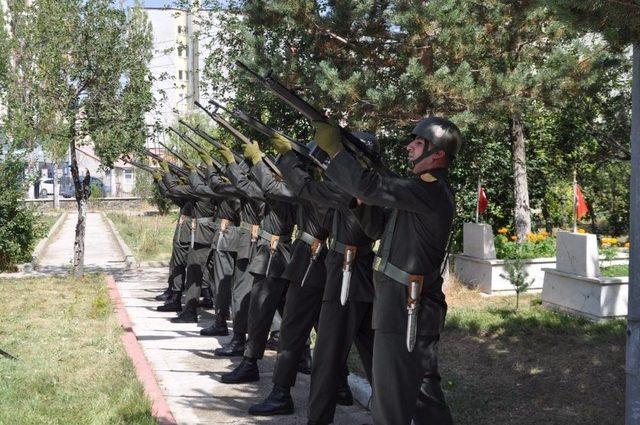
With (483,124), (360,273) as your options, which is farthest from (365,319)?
(483,124)

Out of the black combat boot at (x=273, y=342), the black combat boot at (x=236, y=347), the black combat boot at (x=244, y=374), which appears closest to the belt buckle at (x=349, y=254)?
the black combat boot at (x=244, y=374)

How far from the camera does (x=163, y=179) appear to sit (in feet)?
41.0

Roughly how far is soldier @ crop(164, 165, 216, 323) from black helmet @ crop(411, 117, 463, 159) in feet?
19.3

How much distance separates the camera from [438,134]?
438 cm

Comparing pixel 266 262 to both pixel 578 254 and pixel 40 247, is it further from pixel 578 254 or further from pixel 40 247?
pixel 40 247

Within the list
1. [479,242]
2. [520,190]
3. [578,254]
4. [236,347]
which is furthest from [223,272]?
[520,190]

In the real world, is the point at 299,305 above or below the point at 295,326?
above

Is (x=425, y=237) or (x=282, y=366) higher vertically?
(x=425, y=237)

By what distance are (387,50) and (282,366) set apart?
5538 mm

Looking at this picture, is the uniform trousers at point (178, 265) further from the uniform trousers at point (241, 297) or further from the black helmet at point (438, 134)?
the black helmet at point (438, 134)

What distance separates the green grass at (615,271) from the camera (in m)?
9.48

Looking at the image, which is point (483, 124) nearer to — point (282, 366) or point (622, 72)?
point (622, 72)

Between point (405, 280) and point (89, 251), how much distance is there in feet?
59.3

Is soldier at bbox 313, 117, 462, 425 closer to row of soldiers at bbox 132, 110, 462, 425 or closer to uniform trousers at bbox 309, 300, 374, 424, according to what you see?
row of soldiers at bbox 132, 110, 462, 425
